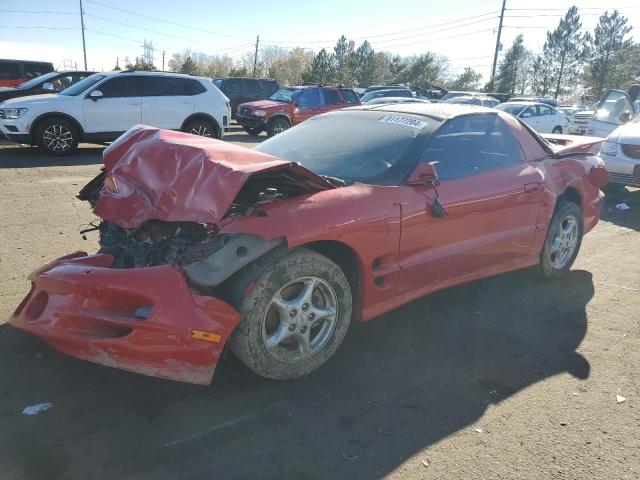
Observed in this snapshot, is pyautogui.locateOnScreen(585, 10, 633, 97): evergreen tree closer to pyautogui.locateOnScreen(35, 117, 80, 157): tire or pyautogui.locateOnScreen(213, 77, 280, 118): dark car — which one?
pyautogui.locateOnScreen(213, 77, 280, 118): dark car

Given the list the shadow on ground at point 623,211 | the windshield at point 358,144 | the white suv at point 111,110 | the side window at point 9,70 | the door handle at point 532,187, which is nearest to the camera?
the windshield at point 358,144

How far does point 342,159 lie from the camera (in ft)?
12.0

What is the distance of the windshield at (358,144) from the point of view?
3.50m

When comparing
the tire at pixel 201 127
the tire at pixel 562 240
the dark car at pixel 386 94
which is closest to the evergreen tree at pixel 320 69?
the dark car at pixel 386 94

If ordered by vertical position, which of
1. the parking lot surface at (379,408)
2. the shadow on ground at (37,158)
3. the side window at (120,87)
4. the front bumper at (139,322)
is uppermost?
the side window at (120,87)

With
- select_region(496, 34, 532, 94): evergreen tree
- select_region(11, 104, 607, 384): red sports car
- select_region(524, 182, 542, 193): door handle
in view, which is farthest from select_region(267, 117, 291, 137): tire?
select_region(496, 34, 532, 94): evergreen tree

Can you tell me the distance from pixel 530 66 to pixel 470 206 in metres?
70.6

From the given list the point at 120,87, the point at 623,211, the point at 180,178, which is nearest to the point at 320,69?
the point at 120,87

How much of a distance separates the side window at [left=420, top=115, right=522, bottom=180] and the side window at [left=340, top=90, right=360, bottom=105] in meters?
12.8

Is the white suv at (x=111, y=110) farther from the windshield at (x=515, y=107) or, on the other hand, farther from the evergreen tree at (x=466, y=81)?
the evergreen tree at (x=466, y=81)

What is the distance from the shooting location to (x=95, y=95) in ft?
35.2

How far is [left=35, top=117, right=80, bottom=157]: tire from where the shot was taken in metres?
10.3

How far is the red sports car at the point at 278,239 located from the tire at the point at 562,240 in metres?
0.54

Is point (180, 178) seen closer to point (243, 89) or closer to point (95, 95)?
point (95, 95)
